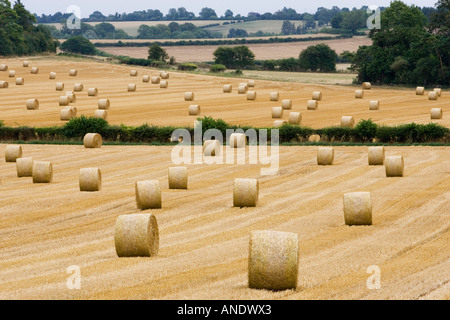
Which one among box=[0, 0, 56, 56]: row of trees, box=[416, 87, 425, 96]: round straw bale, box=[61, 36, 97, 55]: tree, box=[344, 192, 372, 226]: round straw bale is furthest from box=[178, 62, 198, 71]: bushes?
box=[344, 192, 372, 226]: round straw bale

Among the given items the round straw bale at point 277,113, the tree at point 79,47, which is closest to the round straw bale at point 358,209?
the round straw bale at point 277,113

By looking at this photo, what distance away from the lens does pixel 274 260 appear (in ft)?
54.1

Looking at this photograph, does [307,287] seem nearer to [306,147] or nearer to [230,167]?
[230,167]

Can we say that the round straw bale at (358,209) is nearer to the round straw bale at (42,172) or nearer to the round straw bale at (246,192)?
the round straw bale at (246,192)

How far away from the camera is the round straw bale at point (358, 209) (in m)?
25.0

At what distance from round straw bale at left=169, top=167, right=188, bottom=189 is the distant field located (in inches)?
4363

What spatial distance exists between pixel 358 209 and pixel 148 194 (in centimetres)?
759

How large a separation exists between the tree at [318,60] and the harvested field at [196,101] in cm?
2229

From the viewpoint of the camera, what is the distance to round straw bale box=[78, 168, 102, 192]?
33531 mm

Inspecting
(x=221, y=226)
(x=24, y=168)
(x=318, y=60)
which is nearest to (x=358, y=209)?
(x=221, y=226)

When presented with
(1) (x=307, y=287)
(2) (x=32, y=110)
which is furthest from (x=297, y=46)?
(1) (x=307, y=287)

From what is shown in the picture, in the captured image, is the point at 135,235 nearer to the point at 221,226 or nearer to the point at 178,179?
the point at 221,226
